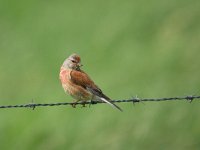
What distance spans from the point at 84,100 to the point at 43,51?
11303mm

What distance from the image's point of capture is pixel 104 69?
24250 millimetres

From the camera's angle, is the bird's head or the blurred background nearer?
the bird's head

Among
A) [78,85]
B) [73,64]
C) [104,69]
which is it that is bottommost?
[78,85]

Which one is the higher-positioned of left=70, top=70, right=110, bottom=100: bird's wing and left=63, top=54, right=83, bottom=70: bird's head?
left=63, top=54, right=83, bottom=70: bird's head

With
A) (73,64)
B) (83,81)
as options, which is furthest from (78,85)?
(73,64)

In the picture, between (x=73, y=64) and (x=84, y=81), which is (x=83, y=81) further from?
(x=73, y=64)

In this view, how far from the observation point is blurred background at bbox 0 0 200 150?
19.9 metres

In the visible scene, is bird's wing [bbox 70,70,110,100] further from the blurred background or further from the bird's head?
the blurred background

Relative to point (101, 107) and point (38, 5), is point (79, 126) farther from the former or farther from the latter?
point (38, 5)

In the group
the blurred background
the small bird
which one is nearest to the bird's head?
the small bird

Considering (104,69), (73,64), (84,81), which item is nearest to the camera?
(84,81)

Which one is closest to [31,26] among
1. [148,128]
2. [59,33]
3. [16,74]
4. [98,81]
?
[59,33]

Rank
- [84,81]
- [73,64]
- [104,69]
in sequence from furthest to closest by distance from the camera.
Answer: [104,69]
[73,64]
[84,81]

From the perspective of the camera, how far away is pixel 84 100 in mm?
15062
